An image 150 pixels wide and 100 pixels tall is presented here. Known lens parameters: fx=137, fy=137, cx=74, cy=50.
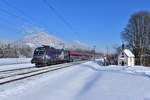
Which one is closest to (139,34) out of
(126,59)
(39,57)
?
(126,59)

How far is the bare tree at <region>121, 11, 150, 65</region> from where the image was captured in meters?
32.9

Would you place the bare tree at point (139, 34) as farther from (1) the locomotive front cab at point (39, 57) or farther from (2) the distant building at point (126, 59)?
(1) the locomotive front cab at point (39, 57)

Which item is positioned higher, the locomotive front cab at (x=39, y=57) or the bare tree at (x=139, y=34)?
the bare tree at (x=139, y=34)

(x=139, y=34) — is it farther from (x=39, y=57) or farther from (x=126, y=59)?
(x=39, y=57)

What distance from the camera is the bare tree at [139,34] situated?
108 feet

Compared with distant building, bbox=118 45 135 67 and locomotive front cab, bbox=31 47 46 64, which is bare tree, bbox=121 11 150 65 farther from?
locomotive front cab, bbox=31 47 46 64

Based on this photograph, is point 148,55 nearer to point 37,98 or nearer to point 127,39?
point 127,39

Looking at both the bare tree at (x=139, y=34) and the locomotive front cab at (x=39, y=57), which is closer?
the locomotive front cab at (x=39, y=57)

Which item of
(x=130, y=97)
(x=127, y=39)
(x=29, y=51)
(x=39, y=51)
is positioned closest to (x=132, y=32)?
(x=127, y=39)

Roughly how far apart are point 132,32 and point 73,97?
3378cm

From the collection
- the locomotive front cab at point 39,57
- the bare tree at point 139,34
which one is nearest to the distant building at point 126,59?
the bare tree at point 139,34

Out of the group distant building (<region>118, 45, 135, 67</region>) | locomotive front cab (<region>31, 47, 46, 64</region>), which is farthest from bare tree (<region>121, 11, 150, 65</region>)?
locomotive front cab (<region>31, 47, 46, 64</region>)

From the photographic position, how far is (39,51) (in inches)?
907

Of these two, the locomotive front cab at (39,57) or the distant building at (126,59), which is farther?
the distant building at (126,59)
